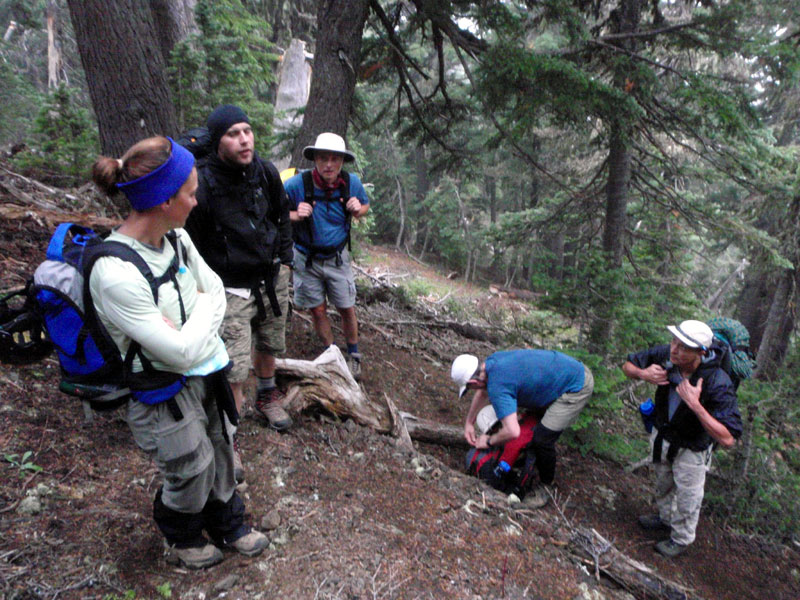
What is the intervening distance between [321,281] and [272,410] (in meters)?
1.43

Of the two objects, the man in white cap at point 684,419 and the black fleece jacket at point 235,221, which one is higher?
the black fleece jacket at point 235,221

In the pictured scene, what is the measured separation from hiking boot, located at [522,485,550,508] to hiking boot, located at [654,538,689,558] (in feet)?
3.30

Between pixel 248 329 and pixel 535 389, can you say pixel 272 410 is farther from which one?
pixel 535 389

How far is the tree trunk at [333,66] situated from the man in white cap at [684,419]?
4601 mm

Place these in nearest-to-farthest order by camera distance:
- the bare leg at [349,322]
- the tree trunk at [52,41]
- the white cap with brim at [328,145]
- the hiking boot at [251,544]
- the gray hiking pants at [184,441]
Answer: the gray hiking pants at [184,441]
the hiking boot at [251,544]
the white cap with brim at [328,145]
the bare leg at [349,322]
the tree trunk at [52,41]

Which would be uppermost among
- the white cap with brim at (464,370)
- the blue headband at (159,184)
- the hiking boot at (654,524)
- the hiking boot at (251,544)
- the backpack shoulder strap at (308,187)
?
the blue headband at (159,184)

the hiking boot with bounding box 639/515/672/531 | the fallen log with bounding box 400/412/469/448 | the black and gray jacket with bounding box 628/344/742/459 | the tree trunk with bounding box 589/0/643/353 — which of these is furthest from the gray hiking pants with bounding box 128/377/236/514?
the tree trunk with bounding box 589/0/643/353

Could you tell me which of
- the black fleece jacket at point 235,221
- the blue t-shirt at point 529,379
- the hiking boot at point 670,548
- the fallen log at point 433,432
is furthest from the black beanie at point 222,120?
the hiking boot at point 670,548

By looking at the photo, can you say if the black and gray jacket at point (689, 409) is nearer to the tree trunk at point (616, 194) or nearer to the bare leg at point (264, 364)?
the tree trunk at point (616, 194)

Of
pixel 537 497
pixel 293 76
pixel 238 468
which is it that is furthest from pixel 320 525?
pixel 293 76

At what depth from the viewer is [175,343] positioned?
6.61 feet

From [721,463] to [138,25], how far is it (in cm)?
772

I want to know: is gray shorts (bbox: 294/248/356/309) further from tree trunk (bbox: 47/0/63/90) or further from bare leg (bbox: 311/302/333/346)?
tree trunk (bbox: 47/0/63/90)

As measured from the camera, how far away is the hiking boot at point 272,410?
4109mm
